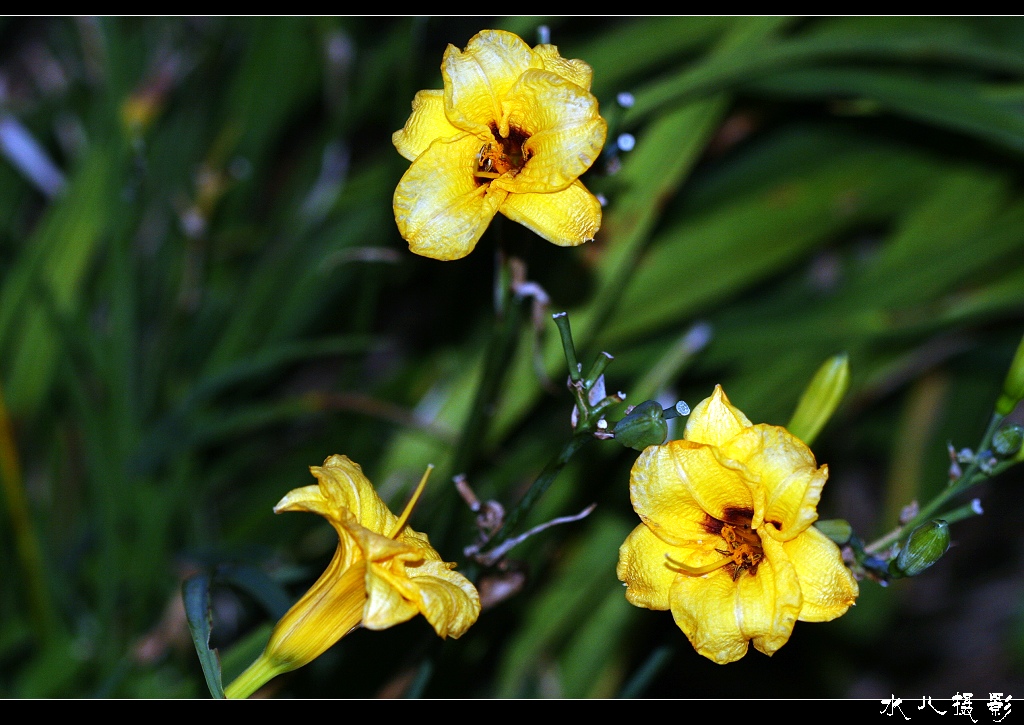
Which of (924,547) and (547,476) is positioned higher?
(547,476)

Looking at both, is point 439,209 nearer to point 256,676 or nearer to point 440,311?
point 256,676

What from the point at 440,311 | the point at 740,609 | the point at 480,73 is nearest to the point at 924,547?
the point at 740,609

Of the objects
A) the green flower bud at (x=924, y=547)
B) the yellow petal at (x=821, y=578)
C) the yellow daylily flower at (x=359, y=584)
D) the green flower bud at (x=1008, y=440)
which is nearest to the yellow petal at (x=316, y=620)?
the yellow daylily flower at (x=359, y=584)

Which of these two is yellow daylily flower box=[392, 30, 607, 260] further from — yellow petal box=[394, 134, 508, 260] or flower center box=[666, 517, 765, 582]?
flower center box=[666, 517, 765, 582]

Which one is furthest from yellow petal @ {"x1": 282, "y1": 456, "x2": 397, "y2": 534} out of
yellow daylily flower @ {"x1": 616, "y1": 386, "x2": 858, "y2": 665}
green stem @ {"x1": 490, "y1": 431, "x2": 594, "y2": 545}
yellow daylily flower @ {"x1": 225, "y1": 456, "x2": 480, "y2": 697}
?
yellow daylily flower @ {"x1": 616, "y1": 386, "x2": 858, "y2": 665}

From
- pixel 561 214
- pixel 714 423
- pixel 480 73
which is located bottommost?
pixel 714 423

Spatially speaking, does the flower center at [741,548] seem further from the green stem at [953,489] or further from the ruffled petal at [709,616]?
the green stem at [953,489]
